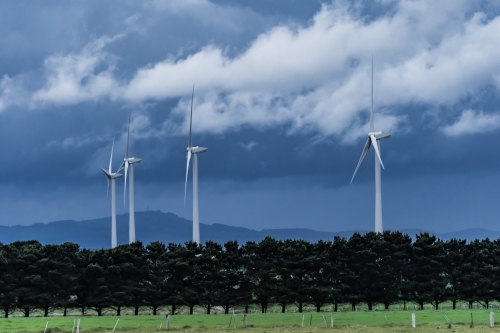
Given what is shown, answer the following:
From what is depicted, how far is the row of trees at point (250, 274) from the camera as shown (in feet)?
376

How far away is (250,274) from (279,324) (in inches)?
1214

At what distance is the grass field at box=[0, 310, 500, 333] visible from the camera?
83.0 meters

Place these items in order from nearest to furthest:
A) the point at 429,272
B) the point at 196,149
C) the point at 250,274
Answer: the point at 250,274 → the point at 429,272 → the point at 196,149

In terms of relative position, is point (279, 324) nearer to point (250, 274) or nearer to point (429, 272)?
point (250, 274)

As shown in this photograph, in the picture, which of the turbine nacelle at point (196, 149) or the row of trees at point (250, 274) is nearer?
the row of trees at point (250, 274)

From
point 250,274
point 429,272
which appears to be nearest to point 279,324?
point 250,274

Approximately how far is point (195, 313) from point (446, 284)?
125ft

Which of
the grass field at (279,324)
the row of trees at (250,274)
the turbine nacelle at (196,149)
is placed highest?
the turbine nacelle at (196,149)

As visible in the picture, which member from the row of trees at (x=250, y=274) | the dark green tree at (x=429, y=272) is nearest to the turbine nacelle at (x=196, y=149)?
the row of trees at (x=250, y=274)

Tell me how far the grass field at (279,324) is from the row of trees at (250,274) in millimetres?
10956

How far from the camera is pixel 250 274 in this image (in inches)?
4766

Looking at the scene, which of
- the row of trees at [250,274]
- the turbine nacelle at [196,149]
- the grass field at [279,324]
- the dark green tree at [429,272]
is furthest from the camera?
the turbine nacelle at [196,149]

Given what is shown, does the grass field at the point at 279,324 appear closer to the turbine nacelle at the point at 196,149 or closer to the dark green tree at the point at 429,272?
the dark green tree at the point at 429,272

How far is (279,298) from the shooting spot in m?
118
